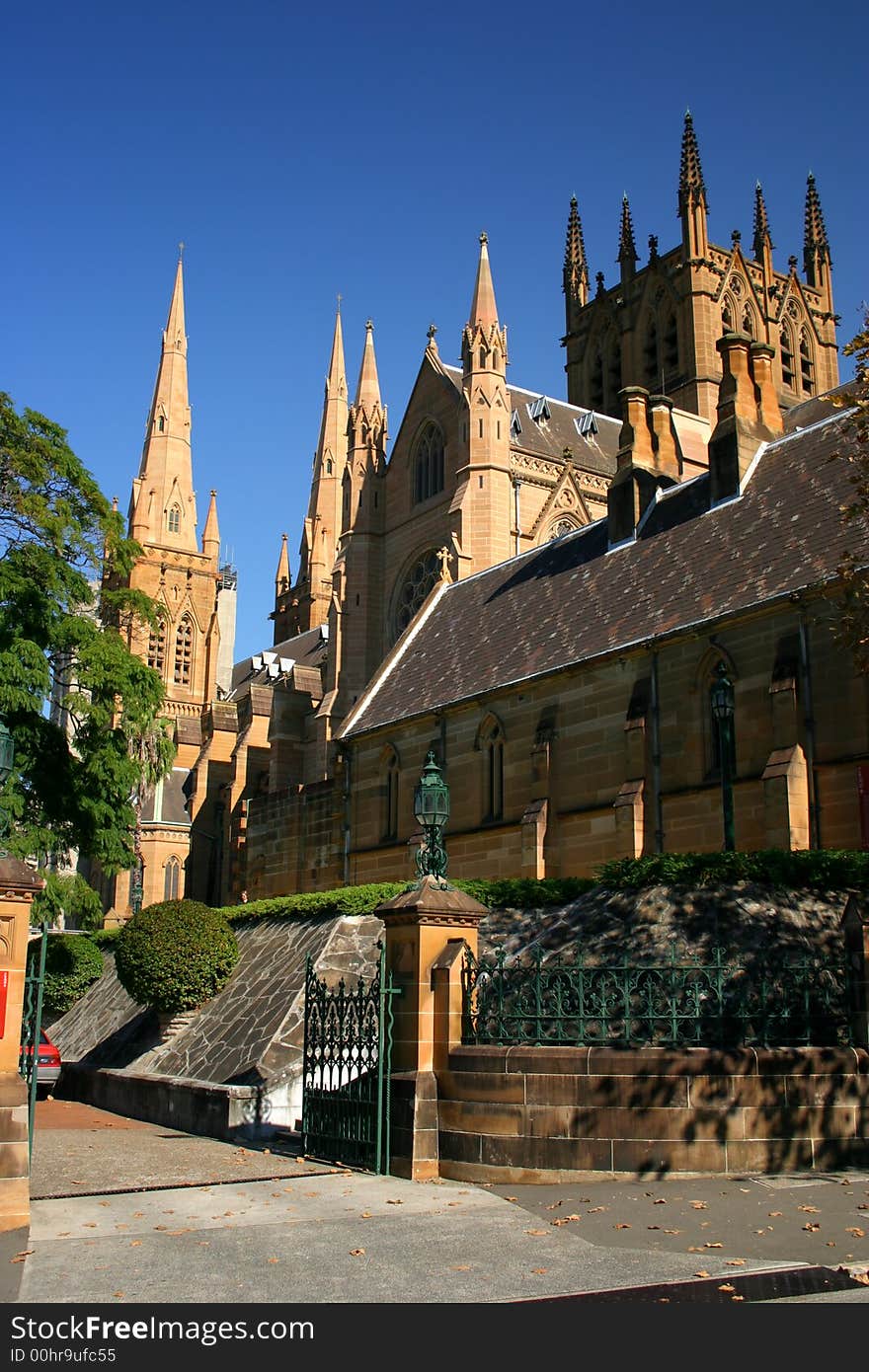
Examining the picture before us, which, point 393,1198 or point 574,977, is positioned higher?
point 574,977

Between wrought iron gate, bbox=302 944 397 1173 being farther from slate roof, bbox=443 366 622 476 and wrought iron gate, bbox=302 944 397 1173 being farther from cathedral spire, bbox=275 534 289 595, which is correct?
cathedral spire, bbox=275 534 289 595

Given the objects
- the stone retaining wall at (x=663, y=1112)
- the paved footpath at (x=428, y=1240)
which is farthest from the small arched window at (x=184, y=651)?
the stone retaining wall at (x=663, y=1112)

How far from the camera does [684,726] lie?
24.5 m

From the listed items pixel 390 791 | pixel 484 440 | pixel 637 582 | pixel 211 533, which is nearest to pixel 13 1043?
pixel 637 582

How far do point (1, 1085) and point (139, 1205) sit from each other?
187 centimetres

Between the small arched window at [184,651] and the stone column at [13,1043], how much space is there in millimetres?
68558

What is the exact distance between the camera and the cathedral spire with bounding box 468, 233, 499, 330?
4625 cm

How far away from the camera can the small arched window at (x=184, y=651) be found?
78938 mm

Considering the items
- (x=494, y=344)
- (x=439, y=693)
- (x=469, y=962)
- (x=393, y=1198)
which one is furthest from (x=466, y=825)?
(x=494, y=344)

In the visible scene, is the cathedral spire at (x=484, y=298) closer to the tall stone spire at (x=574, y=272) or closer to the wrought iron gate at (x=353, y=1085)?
the tall stone spire at (x=574, y=272)

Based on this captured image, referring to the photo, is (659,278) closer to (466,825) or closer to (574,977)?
(466,825)

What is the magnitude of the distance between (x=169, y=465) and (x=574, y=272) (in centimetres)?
2733

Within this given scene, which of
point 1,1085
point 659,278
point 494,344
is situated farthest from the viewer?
point 659,278

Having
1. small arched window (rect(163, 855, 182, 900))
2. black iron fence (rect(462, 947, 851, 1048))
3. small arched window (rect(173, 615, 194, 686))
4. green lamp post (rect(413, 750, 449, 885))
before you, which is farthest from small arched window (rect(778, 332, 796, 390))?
black iron fence (rect(462, 947, 851, 1048))
